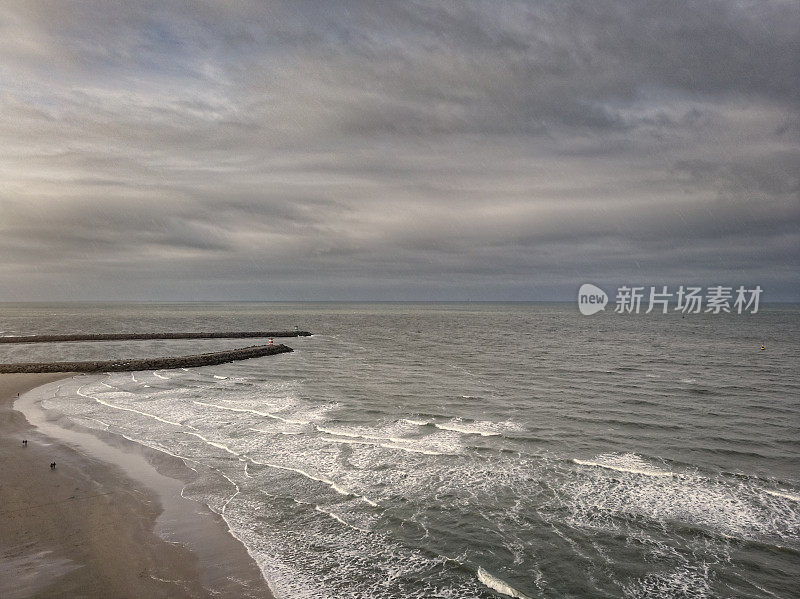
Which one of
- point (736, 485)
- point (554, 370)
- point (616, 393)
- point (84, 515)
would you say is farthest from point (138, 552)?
point (554, 370)

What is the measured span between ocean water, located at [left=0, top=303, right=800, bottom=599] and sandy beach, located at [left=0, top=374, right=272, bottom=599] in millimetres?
1093

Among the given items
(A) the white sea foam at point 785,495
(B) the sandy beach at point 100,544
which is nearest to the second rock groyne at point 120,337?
(B) the sandy beach at point 100,544

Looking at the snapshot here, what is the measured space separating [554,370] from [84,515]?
39.1 metres

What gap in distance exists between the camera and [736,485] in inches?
680

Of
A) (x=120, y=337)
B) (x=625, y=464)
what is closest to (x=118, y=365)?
(x=120, y=337)

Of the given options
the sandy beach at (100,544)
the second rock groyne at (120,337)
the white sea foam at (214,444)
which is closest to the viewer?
the sandy beach at (100,544)

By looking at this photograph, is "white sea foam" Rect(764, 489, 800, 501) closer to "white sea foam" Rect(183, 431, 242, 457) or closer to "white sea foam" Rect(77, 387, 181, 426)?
"white sea foam" Rect(183, 431, 242, 457)

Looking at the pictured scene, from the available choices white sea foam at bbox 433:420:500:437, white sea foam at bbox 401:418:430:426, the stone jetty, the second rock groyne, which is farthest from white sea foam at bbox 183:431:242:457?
the second rock groyne

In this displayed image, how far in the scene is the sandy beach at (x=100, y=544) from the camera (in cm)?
1116

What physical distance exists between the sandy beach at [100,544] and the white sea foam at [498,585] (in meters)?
5.23

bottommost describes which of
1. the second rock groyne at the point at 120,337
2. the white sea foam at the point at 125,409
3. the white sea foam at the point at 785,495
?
the second rock groyne at the point at 120,337

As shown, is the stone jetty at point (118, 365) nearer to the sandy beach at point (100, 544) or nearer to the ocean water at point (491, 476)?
the ocean water at point (491, 476)

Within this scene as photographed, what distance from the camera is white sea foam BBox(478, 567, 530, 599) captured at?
11.2 metres

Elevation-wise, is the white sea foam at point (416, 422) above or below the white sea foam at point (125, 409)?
above
